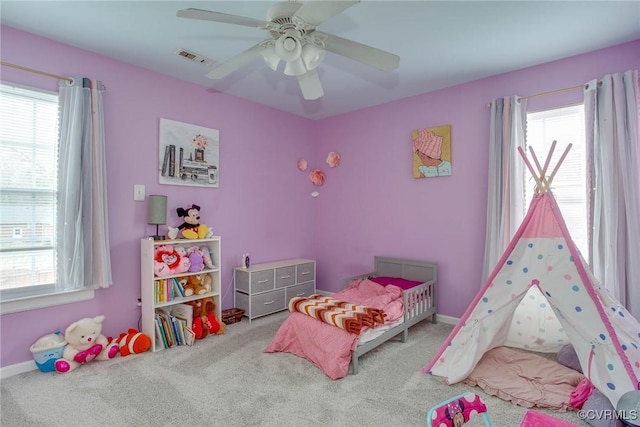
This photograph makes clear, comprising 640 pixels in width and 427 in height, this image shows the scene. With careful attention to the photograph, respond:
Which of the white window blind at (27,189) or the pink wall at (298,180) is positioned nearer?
the white window blind at (27,189)

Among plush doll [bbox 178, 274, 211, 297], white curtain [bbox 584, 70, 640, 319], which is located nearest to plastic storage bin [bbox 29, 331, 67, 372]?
plush doll [bbox 178, 274, 211, 297]

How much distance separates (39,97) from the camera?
9.03 ft

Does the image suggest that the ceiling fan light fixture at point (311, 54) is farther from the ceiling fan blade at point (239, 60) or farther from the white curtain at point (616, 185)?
the white curtain at point (616, 185)

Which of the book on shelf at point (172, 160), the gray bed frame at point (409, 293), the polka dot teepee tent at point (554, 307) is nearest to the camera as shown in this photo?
the polka dot teepee tent at point (554, 307)

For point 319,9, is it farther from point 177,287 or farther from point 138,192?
point 177,287

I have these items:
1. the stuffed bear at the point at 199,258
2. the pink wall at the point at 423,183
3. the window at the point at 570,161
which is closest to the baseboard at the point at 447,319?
the pink wall at the point at 423,183

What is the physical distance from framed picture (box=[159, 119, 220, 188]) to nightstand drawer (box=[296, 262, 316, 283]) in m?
1.52

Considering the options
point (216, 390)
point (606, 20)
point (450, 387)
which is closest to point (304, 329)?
point (216, 390)

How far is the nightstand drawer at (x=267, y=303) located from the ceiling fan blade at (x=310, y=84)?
97.4 inches

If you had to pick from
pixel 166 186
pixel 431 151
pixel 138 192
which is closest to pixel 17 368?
pixel 138 192

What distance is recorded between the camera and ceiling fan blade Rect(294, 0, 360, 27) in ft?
4.94

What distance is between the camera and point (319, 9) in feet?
5.12

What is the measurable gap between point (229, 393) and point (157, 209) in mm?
1777

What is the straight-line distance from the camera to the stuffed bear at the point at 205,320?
A: 3.35 metres
